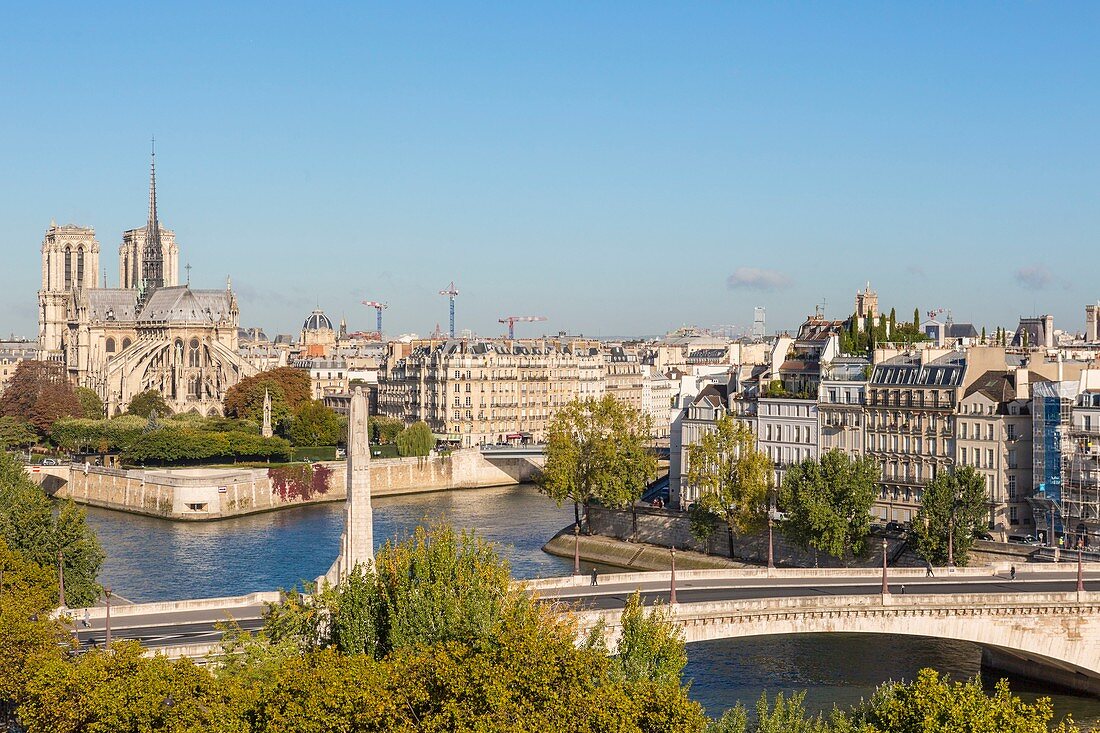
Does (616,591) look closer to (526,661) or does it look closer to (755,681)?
(755,681)

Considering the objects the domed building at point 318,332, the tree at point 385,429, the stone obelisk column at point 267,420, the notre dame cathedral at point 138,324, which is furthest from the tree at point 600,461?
the domed building at point 318,332

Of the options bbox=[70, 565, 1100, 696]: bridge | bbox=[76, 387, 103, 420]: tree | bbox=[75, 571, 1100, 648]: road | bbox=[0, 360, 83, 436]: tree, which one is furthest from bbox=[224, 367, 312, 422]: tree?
bbox=[70, 565, 1100, 696]: bridge

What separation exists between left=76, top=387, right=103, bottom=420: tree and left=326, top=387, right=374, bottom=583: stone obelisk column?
84997mm

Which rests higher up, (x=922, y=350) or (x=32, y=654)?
(x=922, y=350)

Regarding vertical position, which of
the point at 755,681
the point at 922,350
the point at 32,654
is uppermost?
the point at 922,350

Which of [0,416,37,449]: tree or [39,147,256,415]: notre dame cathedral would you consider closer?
[0,416,37,449]: tree

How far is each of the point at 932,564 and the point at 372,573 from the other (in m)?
26.2

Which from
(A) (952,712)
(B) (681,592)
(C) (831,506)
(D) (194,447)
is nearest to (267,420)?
(D) (194,447)

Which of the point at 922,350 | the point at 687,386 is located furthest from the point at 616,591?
the point at 687,386

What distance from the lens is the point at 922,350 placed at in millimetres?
60031

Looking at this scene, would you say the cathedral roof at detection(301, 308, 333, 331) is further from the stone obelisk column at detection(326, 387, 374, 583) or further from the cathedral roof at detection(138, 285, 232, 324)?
the stone obelisk column at detection(326, 387, 374, 583)

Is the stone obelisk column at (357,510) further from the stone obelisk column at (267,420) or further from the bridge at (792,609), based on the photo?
the stone obelisk column at (267,420)

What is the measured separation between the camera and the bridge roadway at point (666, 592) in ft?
113

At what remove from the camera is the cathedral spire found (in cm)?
14712
